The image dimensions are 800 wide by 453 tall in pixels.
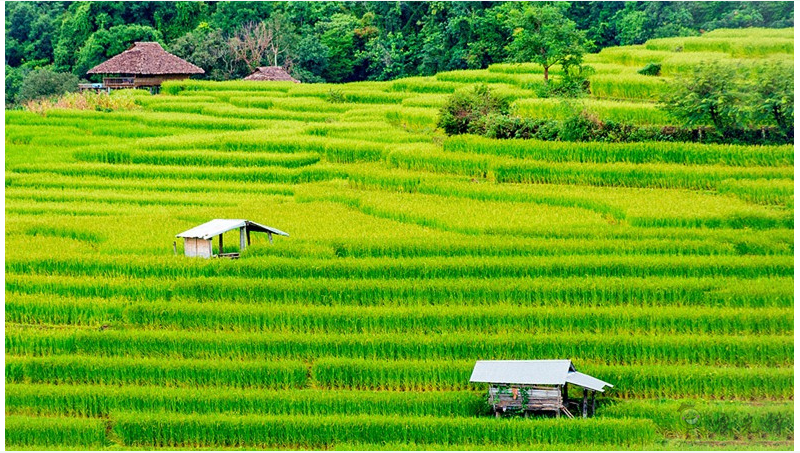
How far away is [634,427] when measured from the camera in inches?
588

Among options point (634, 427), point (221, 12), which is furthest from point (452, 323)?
point (221, 12)

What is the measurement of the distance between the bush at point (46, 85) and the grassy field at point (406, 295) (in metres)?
17.0

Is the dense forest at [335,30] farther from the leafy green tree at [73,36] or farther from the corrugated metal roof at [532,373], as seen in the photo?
the corrugated metal roof at [532,373]

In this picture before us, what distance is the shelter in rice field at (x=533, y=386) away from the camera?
15.4 metres

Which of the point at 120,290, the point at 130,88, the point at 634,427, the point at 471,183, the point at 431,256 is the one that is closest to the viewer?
the point at 634,427

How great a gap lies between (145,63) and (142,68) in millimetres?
269

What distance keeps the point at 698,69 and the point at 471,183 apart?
5987 mm

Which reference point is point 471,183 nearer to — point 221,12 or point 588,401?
point 588,401

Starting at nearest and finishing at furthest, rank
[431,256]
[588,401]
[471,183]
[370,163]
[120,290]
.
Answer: [588,401] < [120,290] < [431,256] < [471,183] < [370,163]

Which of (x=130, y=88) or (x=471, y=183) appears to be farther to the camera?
(x=130, y=88)

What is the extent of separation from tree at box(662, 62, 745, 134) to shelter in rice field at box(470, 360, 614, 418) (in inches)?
508

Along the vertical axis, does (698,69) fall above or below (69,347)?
above

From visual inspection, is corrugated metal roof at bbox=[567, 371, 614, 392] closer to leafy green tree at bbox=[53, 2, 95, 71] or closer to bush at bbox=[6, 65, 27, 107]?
bush at bbox=[6, 65, 27, 107]

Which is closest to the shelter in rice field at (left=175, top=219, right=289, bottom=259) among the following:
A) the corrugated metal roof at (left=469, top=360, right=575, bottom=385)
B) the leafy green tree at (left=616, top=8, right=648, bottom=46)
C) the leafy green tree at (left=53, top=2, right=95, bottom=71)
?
the corrugated metal roof at (left=469, top=360, right=575, bottom=385)
